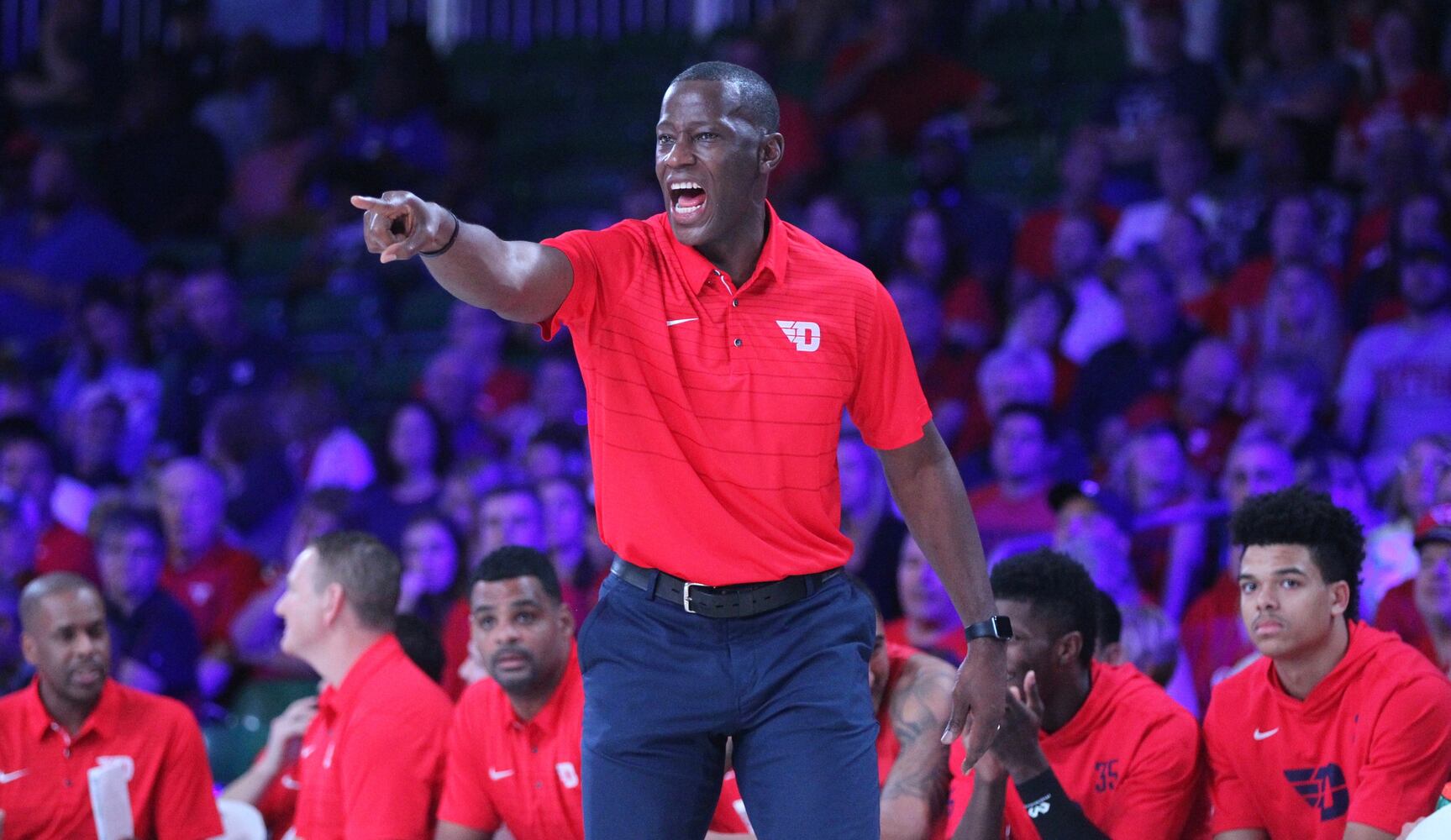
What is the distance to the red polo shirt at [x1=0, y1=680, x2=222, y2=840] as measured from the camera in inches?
214

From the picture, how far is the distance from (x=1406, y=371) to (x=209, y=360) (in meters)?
5.92

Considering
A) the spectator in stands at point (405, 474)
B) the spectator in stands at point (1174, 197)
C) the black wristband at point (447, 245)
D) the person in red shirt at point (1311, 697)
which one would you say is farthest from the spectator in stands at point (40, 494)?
the black wristband at point (447, 245)

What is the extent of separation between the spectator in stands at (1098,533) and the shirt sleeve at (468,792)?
1.94 m

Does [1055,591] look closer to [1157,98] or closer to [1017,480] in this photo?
[1017,480]

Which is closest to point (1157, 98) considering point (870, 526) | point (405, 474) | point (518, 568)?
point (870, 526)

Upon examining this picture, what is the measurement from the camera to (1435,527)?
523 cm

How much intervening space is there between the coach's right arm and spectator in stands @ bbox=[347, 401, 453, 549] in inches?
195

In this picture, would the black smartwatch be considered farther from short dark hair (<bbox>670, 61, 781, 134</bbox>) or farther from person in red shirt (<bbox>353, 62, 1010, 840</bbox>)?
short dark hair (<bbox>670, 61, 781, 134</bbox>)

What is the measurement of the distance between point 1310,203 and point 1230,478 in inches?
74.6

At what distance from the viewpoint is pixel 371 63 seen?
1208cm

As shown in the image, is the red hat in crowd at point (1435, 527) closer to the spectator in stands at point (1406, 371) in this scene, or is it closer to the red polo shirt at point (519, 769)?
the spectator in stands at point (1406, 371)

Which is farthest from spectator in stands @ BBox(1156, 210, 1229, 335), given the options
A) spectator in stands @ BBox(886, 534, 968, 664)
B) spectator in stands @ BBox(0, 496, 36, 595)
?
spectator in stands @ BBox(0, 496, 36, 595)

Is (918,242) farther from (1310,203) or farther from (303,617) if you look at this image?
(303,617)

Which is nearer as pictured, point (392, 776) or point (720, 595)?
point (720, 595)
